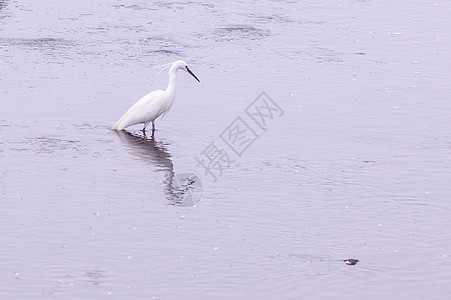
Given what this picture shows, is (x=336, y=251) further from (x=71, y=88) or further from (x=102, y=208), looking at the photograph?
(x=71, y=88)

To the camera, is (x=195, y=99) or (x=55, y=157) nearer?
(x=55, y=157)

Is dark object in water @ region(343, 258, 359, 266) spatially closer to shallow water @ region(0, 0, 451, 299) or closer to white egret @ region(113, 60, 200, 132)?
shallow water @ region(0, 0, 451, 299)

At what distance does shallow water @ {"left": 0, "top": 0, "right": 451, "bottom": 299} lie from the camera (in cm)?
1277

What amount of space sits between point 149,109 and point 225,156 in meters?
2.02

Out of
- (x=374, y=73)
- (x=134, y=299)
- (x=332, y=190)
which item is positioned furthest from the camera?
(x=374, y=73)

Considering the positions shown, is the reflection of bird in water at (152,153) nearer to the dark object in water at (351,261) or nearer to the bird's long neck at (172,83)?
the bird's long neck at (172,83)

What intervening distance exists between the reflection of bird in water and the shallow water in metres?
0.05

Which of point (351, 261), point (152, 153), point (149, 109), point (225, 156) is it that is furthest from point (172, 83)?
point (351, 261)

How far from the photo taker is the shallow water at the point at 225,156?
12773mm

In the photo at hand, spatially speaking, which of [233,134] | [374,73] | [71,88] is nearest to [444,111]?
[374,73]

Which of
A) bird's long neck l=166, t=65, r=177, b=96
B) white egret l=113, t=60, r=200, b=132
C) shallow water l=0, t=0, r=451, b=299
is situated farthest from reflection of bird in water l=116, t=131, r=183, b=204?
bird's long neck l=166, t=65, r=177, b=96

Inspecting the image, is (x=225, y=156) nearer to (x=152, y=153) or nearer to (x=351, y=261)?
(x=152, y=153)

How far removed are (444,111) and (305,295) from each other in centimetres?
968

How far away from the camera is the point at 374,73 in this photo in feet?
76.5
